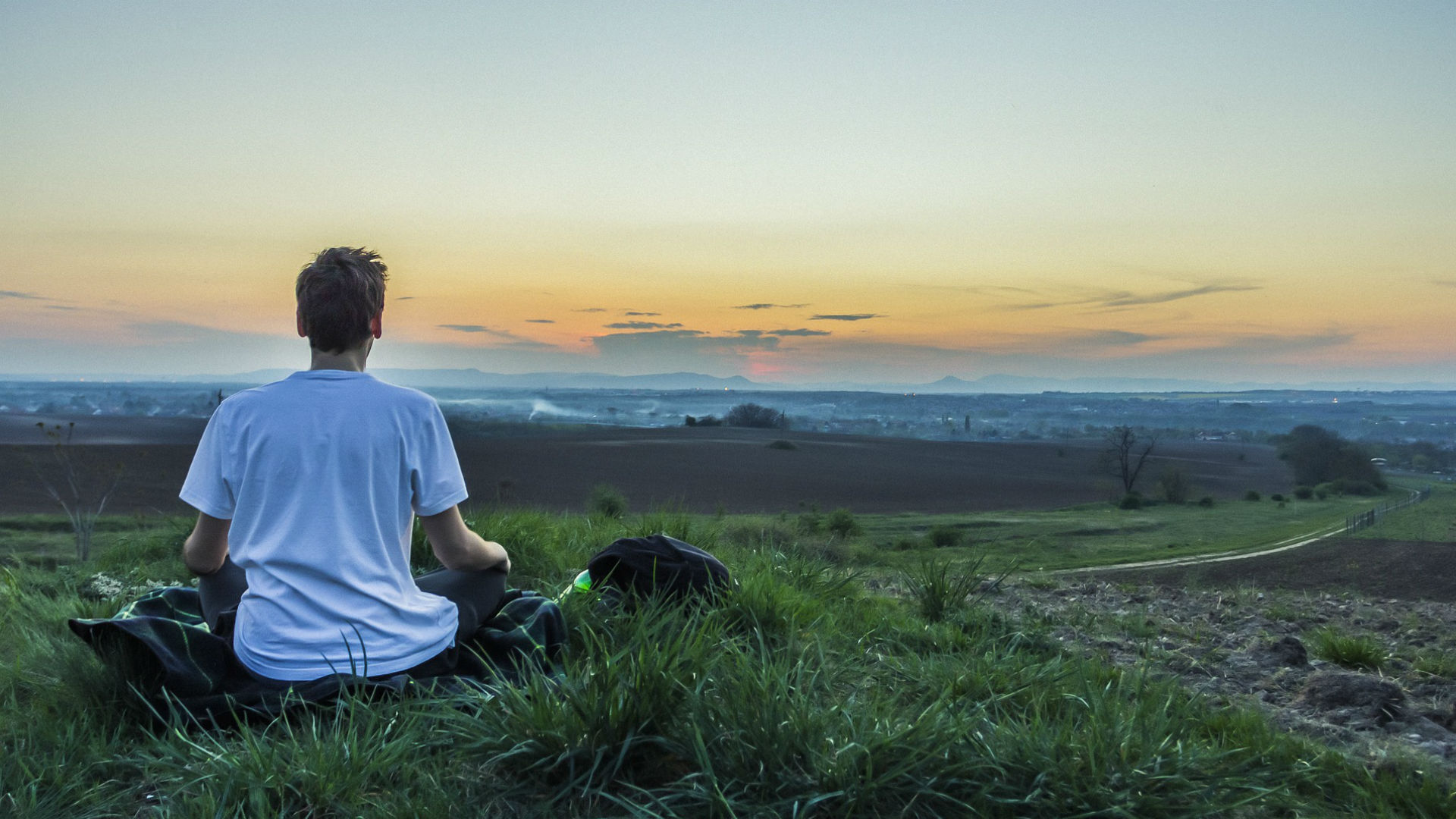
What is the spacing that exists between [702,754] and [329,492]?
1.30m

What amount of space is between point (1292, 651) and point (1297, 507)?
101ft

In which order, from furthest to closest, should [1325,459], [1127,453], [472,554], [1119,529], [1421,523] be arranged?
[1127,453] → [1325,459] → [1119,529] → [1421,523] → [472,554]

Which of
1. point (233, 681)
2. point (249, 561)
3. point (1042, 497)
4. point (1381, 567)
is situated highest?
point (249, 561)

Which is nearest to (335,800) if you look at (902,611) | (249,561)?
(249,561)

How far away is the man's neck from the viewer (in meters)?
2.49

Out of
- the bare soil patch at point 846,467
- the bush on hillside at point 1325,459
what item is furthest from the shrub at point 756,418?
the bush on hillside at point 1325,459

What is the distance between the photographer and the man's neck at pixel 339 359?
249 cm

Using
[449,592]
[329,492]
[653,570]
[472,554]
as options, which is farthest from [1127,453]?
[329,492]

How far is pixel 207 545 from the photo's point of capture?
2.64 m

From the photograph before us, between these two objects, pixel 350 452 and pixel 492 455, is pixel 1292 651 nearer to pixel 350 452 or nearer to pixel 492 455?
pixel 350 452

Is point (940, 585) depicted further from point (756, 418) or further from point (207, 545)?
point (756, 418)

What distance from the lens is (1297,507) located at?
29594mm

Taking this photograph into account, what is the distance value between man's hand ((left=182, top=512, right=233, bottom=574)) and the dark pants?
5.5 inches

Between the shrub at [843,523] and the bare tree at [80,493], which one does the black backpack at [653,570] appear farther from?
the shrub at [843,523]
